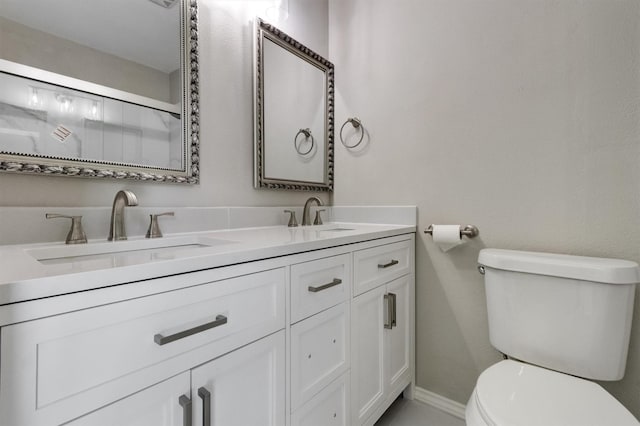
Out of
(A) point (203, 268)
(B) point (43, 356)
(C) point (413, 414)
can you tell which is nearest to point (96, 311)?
(B) point (43, 356)

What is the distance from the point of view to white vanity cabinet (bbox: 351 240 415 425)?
1143mm

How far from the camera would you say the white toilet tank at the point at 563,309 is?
97 cm

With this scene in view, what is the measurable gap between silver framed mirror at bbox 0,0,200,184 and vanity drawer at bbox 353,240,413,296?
0.74m

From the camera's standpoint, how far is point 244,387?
735 millimetres

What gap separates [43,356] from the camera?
18.0 inches

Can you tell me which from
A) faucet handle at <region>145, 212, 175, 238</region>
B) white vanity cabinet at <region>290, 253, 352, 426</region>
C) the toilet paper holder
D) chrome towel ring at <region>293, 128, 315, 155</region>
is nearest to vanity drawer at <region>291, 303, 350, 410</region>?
white vanity cabinet at <region>290, 253, 352, 426</region>

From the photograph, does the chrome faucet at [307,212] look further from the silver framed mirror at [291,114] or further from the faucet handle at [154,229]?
the faucet handle at [154,229]

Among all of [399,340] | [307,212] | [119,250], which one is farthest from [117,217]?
[399,340]

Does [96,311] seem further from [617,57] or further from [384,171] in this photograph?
[617,57]

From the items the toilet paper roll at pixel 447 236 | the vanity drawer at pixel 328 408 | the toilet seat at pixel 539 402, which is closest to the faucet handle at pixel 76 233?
the vanity drawer at pixel 328 408

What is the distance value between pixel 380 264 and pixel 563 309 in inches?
25.1

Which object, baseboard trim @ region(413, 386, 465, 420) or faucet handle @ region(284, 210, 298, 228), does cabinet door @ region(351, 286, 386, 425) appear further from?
faucet handle @ region(284, 210, 298, 228)

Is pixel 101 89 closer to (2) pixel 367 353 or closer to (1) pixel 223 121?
(1) pixel 223 121

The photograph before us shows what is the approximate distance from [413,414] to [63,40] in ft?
6.54
